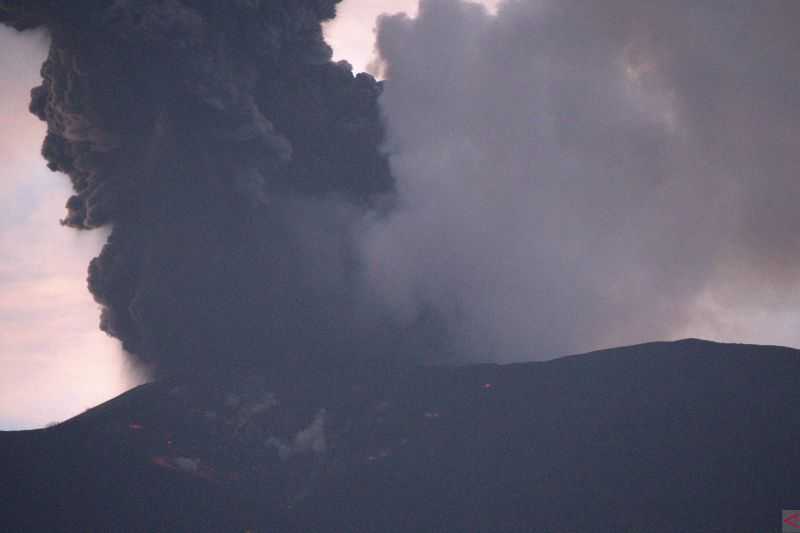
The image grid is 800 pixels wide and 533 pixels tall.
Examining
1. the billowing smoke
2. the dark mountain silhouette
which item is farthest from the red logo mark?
the billowing smoke

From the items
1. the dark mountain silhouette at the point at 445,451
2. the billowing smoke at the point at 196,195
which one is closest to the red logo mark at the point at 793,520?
the dark mountain silhouette at the point at 445,451

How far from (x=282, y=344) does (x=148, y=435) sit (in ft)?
53.2

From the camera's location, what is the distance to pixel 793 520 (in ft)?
114

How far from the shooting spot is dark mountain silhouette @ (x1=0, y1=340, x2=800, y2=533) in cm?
3866

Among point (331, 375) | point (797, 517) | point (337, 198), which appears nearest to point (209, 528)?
point (331, 375)

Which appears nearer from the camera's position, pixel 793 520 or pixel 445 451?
pixel 793 520

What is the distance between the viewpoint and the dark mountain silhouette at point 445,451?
3866cm

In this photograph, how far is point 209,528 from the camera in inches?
1555

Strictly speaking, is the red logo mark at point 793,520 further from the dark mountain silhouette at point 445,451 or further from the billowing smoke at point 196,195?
the billowing smoke at point 196,195

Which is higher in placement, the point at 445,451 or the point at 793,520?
the point at 445,451

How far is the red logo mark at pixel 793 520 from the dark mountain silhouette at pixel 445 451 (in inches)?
27.2

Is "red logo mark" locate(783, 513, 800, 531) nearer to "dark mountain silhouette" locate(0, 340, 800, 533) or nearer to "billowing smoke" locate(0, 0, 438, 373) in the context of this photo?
"dark mountain silhouette" locate(0, 340, 800, 533)

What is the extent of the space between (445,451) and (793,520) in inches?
781

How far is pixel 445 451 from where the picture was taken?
46.6m
